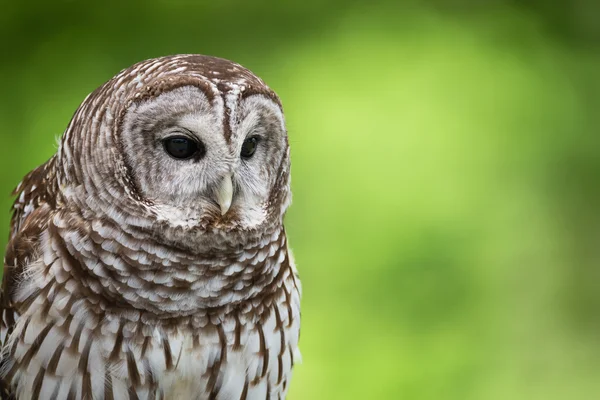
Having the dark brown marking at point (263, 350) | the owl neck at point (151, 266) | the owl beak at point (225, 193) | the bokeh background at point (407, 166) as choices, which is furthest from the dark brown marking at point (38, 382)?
the bokeh background at point (407, 166)

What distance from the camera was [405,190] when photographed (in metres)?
4.27

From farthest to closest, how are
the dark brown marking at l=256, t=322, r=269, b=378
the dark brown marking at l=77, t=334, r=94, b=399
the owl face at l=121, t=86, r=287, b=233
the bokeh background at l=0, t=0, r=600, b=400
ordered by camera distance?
the bokeh background at l=0, t=0, r=600, b=400, the dark brown marking at l=256, t=322, r=269, b=378, the dark brown marking at l=77, t=334, r=94, b=399, the owl face at l=121, t=86, r=287, b=233

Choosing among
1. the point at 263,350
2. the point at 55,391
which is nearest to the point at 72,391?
the point at 55,391

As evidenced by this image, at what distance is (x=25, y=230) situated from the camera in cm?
196

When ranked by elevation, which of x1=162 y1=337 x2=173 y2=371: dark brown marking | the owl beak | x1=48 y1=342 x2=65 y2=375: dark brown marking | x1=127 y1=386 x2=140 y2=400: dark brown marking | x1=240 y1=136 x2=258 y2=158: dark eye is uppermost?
x1=240 y1=136 x2=258 y2=158: dark eye

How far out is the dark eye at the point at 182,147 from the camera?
173cm

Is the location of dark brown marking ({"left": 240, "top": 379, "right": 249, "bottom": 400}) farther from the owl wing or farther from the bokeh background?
the bokeh background

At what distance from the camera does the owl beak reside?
1.74 m

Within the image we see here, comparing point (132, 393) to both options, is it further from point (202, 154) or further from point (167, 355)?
point (202, 154)

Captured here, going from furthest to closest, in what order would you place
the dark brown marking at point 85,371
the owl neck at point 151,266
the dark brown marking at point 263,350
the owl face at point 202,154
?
1. the dark brown marking at point 263,350
2. the dark brown marking at point 85,371
3. the owl neck at point 151,266
4. the owl face at point 202,154

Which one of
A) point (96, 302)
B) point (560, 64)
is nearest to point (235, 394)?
point (96, 302)

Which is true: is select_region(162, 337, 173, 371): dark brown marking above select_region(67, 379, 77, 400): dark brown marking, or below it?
above

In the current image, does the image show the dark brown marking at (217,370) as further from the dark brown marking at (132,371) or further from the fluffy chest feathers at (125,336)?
the dark brown marking at (132,371)

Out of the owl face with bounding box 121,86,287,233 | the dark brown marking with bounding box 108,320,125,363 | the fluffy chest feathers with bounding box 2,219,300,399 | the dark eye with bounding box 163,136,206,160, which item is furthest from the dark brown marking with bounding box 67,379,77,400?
the dark eye with bounding box 163,136,206,160
